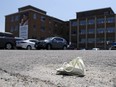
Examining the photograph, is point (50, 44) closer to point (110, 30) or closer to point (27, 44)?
point (27, 44)

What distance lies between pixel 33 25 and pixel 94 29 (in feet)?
72.4

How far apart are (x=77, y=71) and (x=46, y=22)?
7800 centimetres

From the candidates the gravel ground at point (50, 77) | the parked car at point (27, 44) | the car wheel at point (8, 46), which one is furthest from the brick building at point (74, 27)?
the gravel ground at point (50, 77)

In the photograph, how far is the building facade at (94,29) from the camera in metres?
79.3

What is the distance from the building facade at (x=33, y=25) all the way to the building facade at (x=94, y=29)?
217 inches

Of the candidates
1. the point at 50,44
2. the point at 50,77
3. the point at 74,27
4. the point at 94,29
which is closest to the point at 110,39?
the point at 94,29

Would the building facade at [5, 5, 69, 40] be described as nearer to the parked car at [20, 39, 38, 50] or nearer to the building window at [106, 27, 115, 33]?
the building window at [106, 27, 115, 33]

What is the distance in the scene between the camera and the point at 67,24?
9406cm

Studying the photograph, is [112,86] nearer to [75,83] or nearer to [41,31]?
[75,83]

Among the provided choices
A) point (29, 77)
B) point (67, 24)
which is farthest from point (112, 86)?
point (67, 24)

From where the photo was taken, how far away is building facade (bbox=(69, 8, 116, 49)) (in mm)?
79312

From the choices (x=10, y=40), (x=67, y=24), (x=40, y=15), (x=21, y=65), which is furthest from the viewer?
(x=67, y=24)

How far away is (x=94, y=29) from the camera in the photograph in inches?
3280

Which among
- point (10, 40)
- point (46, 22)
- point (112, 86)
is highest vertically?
point (46, 22)
